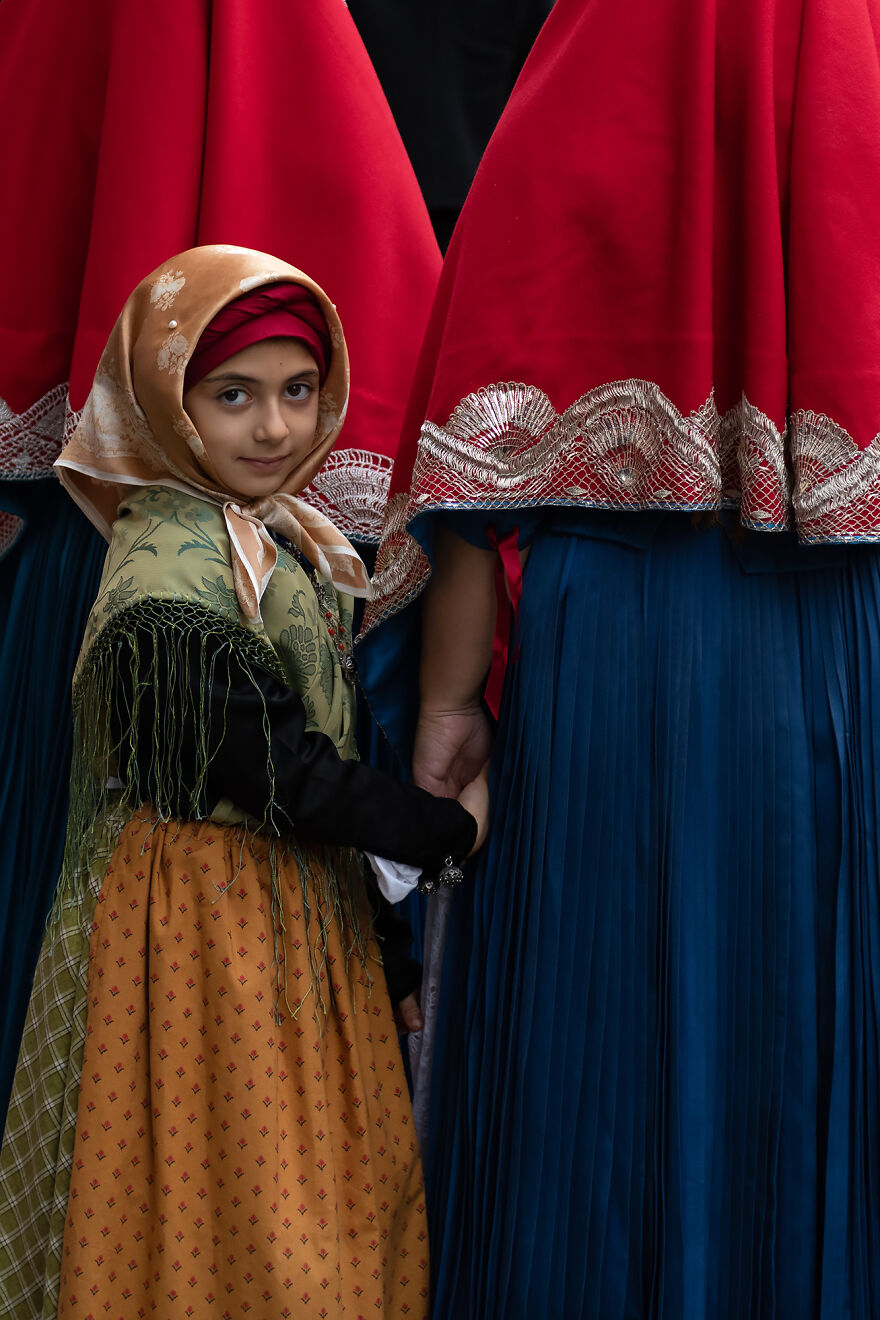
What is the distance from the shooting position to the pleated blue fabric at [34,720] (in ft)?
5.65

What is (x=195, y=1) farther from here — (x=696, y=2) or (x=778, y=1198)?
(x=778, y=1198)

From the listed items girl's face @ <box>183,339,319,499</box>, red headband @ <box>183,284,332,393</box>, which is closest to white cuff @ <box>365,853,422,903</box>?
girl's face @ <box>183,339,319,499</box>

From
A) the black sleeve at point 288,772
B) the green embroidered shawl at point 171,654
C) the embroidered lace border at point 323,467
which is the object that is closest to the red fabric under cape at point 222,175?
the embroidered lace border at point 323,467

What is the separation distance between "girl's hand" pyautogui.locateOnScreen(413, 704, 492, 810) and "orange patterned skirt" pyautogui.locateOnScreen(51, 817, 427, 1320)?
21 centimetres

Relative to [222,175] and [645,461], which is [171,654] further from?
[222,175]

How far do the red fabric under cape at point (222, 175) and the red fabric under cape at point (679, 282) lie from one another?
421mm

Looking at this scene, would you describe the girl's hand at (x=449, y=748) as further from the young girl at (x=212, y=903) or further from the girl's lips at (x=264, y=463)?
the girl's lips at (x=264, y=463)

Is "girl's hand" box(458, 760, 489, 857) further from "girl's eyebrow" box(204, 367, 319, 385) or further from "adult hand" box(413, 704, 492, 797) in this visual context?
"girl's eyebrow" box(204, 367, 319, 385)

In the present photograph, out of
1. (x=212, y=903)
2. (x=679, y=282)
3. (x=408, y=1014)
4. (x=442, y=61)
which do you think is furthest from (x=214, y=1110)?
(x=442, y=61)

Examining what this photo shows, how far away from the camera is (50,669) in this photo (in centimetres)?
177

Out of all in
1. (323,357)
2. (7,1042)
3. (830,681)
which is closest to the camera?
(830,681)

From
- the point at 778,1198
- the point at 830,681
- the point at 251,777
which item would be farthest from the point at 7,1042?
the point at 830,681

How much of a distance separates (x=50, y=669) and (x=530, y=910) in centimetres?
80

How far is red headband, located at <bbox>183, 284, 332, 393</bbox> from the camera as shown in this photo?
139 cm
